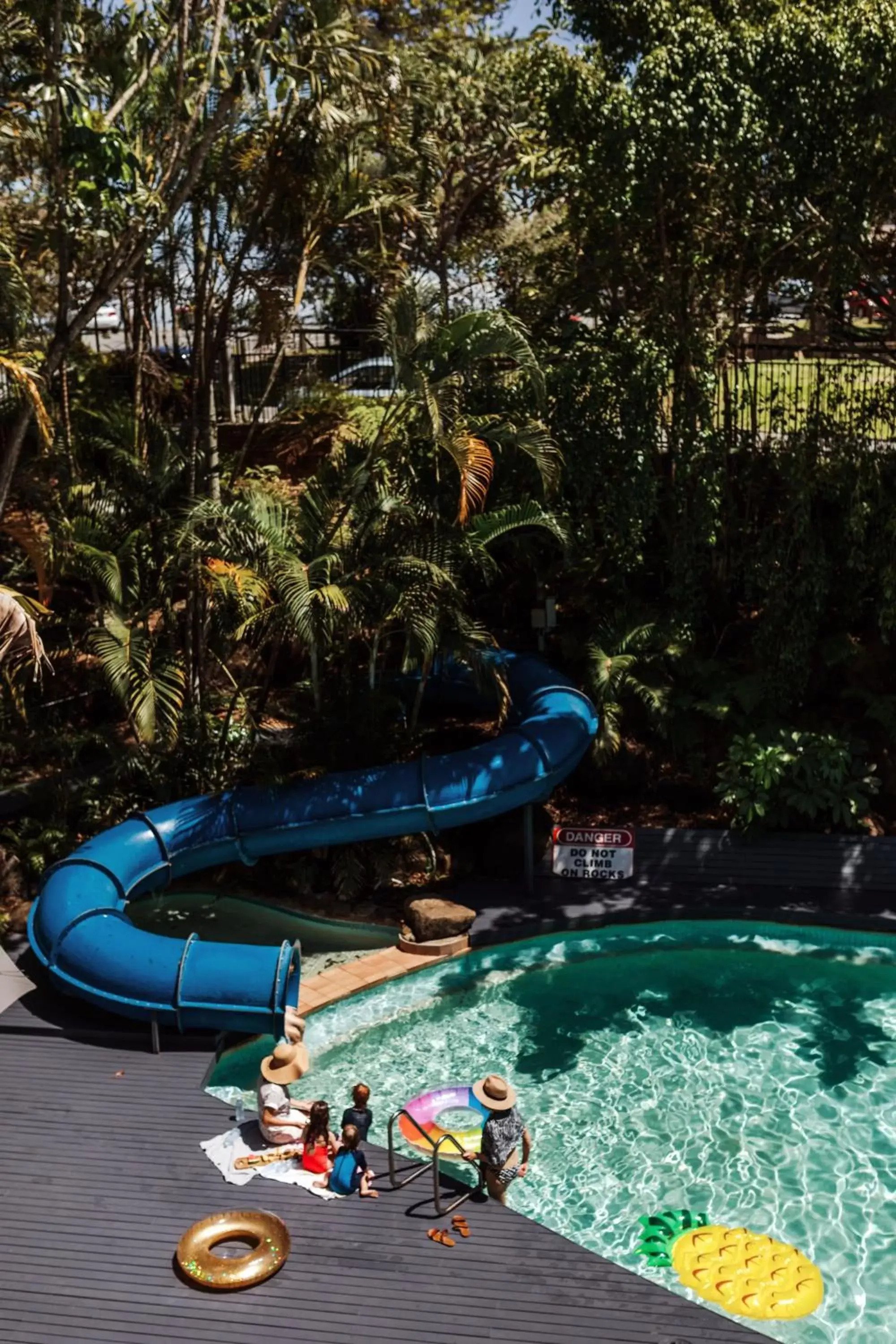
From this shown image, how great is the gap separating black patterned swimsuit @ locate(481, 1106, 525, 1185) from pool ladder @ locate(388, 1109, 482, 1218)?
15cm

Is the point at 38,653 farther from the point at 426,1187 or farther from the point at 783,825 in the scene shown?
the point at 783,825

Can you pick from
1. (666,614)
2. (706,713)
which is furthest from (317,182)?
(706,713)

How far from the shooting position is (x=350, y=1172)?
9156mm

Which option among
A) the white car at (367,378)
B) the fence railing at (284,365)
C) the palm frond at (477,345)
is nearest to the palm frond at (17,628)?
the palm frond at (477,345)

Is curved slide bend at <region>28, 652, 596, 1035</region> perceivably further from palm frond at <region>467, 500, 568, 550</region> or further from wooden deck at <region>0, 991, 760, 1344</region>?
palm frond at <region>467, 500, 568, 550</region>

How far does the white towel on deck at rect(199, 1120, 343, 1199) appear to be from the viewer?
931 centimetres

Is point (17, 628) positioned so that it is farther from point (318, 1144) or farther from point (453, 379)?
point (453, 379)

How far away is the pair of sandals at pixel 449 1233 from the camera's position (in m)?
8.66

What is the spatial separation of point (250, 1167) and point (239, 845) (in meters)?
4.42

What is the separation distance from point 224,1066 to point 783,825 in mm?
7239

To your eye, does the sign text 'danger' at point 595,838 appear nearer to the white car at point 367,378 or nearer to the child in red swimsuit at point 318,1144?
the child in red swimsuit at point 318,1144

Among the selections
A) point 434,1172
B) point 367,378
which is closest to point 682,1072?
point 434,1172

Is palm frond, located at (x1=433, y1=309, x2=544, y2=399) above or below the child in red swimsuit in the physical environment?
above

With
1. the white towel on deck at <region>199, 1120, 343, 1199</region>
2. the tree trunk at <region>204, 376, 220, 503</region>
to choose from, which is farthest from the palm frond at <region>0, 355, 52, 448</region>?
the white towel on deck at <region>199, 1120, 343, 1199</region>
